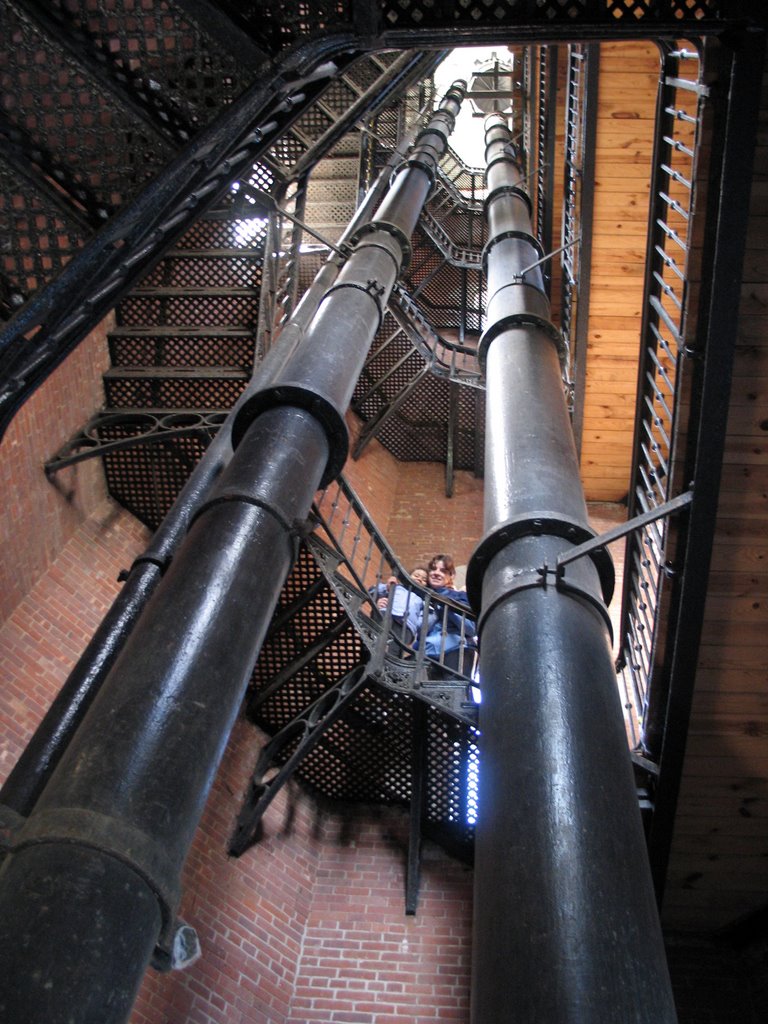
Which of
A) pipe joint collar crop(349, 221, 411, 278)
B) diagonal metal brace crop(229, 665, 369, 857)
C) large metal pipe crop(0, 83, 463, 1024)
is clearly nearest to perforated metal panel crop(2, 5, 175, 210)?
large metal pipe crop(0, 83, 463, 1024)

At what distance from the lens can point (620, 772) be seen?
2945 millimetres

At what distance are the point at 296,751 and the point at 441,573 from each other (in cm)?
233

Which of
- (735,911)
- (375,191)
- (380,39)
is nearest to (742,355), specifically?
(380,39)

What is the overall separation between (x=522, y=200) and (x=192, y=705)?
1020 cm

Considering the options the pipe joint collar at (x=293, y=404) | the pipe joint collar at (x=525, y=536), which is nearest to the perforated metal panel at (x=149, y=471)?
the pipe joint collar at (x=293, y=404)

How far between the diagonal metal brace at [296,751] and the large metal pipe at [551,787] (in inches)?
101

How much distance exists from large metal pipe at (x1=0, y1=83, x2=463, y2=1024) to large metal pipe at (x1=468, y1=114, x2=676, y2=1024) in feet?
3.23

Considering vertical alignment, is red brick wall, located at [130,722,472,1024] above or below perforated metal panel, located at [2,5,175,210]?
below

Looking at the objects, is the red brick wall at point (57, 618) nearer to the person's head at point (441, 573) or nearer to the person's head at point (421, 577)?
the person's head at point (421, 577)

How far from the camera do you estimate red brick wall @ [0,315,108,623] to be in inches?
265

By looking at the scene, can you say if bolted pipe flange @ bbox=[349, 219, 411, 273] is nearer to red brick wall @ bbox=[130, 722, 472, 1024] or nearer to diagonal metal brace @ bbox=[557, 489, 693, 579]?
red brick wall @ bbox=[130, 722, 472, 1024]

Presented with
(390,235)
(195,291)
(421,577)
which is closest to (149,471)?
(195,291)

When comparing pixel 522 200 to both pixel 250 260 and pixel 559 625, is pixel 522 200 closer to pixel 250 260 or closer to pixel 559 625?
pixel 250 260

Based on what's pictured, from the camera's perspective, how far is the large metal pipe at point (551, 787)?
234 cm
